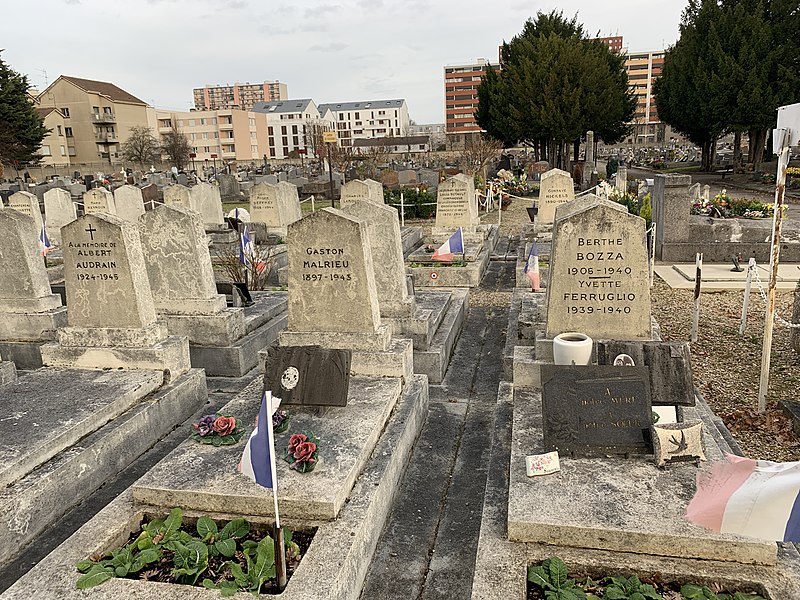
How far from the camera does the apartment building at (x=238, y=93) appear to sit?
17999 centimetres

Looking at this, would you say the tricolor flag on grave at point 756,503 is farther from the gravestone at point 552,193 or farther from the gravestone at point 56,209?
the gravestone at point 56,209

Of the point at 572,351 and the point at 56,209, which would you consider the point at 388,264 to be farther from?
the point at 56,209

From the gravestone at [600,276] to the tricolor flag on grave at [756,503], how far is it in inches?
101

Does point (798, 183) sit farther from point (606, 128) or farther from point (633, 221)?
point (633, 221)

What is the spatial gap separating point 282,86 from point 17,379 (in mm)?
193219

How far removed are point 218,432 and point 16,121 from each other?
4325cm

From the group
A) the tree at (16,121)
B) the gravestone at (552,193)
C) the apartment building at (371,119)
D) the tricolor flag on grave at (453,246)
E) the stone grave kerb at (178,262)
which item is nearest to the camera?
the stone grave kerb at (178,262)

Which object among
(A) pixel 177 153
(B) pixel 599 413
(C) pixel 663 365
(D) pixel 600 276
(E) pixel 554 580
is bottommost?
(E) pixel 554 580

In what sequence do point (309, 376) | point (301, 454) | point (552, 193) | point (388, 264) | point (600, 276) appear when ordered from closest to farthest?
point (301, 454), point (309, 376), point (600, 276), point (388, 264), point (552, 193)

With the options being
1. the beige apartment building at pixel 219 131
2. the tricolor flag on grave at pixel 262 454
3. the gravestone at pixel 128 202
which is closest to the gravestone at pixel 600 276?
the tricolor flag on grave at pixel 262 454

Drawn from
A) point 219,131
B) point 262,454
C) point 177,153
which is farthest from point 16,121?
point 219,131

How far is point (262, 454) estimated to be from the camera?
3080mm

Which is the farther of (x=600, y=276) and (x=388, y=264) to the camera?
(x=388, y=264)

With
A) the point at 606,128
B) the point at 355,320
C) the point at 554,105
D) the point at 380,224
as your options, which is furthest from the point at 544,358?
the point at 606,128
